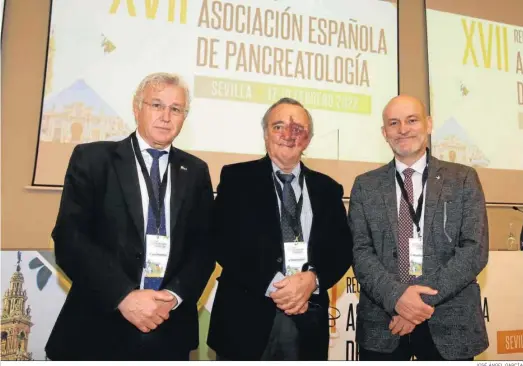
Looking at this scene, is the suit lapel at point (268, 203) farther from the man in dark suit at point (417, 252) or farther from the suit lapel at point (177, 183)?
the man in dark suit at point (417, 252)

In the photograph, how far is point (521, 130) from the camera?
3.95 meters

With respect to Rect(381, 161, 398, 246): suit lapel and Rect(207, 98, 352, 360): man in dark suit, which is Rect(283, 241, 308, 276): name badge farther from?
Rect(381, 161, 398, 246): suit lapel

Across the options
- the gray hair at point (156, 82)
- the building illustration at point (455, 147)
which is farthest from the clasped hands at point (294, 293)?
the building illustration at point (455, 147)

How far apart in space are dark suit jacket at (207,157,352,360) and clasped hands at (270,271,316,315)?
2.0 inches

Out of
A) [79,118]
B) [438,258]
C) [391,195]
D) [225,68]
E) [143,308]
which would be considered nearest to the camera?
[143,308]

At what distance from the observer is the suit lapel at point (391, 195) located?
1.80 metres

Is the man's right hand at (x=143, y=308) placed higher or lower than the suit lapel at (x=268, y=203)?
lower

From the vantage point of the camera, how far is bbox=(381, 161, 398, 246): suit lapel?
70.9 inches

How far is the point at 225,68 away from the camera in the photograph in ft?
10.4

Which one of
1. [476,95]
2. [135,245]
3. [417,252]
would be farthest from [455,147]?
[135,245]

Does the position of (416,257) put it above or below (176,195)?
below

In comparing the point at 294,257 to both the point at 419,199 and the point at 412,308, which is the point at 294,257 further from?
the point at 419,199

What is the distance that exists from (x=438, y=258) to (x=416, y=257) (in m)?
0.09

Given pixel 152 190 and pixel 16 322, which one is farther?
pixel 16 322
